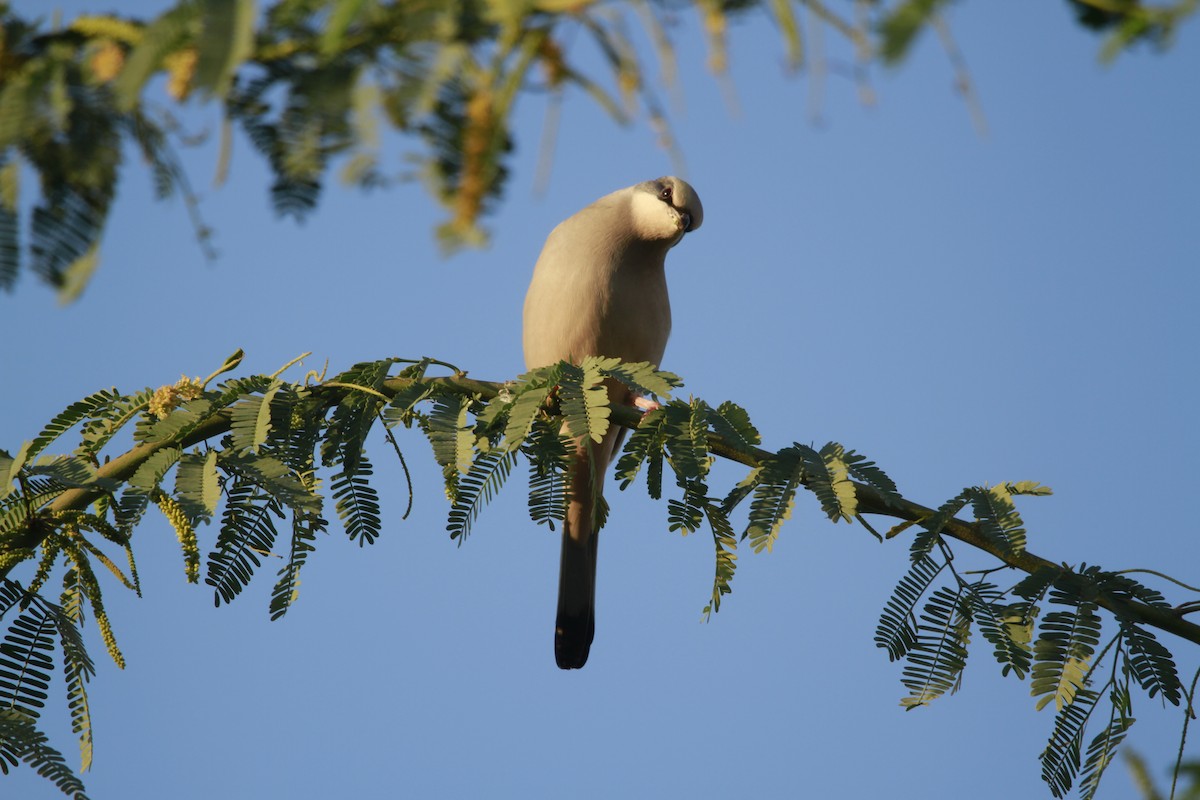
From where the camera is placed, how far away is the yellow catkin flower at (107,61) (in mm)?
1309

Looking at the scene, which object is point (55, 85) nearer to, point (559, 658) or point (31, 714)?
point (31, 714)

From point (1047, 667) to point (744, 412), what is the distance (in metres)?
0.98

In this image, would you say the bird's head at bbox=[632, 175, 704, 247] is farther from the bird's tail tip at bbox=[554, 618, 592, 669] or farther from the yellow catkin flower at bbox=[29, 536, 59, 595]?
the yellow catkin flower at bbox=[29, 536, 59, 595]

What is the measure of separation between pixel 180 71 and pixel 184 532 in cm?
167

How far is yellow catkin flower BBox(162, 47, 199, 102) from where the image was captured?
Result: 1220mm

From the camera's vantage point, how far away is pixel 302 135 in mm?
1324

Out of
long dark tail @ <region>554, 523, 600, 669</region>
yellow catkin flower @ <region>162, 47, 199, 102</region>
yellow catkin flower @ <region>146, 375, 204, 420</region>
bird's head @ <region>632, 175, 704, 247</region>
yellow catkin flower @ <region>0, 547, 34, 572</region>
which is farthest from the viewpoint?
bird's head @ <region>632, 175, 704, 247</region>

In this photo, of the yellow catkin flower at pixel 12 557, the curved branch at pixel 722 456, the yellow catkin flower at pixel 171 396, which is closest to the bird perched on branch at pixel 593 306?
the curved branch at pixel 722 456

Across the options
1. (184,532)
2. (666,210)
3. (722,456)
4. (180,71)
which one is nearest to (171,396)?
(184,532)

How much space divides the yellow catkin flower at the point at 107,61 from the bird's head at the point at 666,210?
3304mm

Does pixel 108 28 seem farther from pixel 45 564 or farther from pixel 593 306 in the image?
pixel 593 306

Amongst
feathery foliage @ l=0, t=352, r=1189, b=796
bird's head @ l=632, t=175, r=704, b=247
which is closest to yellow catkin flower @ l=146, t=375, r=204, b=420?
feathery foliage @ l=0, t=352, r=1189, b=796

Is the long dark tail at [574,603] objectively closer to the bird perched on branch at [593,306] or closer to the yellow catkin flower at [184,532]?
the bird perched on branch at [593,306]

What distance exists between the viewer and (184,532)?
2668 millimetres
